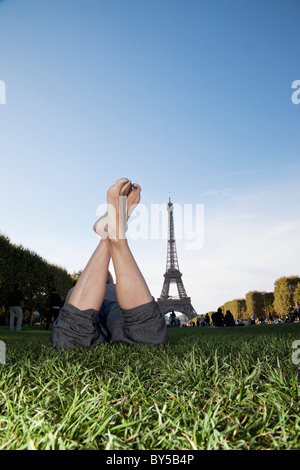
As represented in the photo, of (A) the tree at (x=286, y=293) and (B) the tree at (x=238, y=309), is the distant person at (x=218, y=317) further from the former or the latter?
(B) the tree at (x=238, y=309)

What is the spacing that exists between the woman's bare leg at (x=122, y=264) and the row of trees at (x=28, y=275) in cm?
1818

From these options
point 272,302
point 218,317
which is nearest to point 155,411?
point 218,317

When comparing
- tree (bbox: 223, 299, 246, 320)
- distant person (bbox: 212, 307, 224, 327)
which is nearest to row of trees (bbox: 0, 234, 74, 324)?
distant person (bbox: 212, 307, 224, 327)

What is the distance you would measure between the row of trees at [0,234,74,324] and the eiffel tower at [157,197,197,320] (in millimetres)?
22509

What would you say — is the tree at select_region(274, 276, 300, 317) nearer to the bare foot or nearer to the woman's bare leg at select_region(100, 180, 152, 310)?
the woman's bare leg at select_region(100, 180, 152, 310)

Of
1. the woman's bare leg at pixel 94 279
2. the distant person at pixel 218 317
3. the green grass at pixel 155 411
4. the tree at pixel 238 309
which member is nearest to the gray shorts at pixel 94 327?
the woman's bare leg at pixel 94 279

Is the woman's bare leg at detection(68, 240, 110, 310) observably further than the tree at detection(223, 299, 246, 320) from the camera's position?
No

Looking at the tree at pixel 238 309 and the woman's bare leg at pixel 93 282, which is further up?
the woman's bare leg at pixel 93 282

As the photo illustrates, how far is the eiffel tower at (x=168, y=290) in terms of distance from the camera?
160 ft

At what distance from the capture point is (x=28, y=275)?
76.9 ft

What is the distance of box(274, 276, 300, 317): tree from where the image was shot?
45.9 metres

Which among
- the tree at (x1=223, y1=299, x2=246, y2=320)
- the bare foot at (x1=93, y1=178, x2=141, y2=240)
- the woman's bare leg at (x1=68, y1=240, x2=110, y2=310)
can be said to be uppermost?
the bare foot at (x1=93, y1=178, x2=141, y2=240)

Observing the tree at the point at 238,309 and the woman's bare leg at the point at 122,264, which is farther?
the tree at the point at 238,309

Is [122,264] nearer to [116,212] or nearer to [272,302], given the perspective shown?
[116,212]
